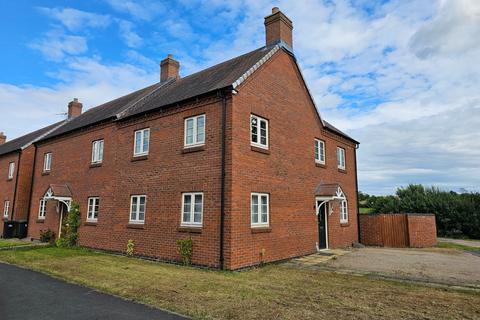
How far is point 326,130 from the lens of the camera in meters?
17.9

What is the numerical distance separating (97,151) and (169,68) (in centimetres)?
701

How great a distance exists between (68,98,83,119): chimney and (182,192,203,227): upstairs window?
19.8 m

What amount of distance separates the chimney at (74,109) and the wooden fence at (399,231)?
2377 centimetres

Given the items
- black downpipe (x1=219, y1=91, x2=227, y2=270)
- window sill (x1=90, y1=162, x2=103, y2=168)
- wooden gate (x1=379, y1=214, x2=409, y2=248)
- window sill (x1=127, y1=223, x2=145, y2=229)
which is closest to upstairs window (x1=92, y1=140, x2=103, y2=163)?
window sill (x1=90, y1=162, x2=103, y2=168)

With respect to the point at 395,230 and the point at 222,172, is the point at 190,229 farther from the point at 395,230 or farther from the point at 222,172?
the point at 395,230

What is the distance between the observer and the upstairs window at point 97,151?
1717 cm

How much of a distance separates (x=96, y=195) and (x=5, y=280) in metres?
7.52

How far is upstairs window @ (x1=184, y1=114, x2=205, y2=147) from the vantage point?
12312mm

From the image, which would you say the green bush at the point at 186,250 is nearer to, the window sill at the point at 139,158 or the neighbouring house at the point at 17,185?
the window sill at the point at 139,158

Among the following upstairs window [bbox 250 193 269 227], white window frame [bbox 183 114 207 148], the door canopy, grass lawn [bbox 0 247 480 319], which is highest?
white window frame [bbox 183 114 207 148]

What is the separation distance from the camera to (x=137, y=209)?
14.1 metres

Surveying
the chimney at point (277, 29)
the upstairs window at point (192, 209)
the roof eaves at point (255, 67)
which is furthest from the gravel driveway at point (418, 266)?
the chimney at point (277, 29)

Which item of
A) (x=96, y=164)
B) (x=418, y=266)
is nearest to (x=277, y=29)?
(x=96, y=164)

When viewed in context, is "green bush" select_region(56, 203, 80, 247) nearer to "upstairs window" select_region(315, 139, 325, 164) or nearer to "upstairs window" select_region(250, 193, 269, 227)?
"upstairs window" select_region(250, 193, 269, 227)
